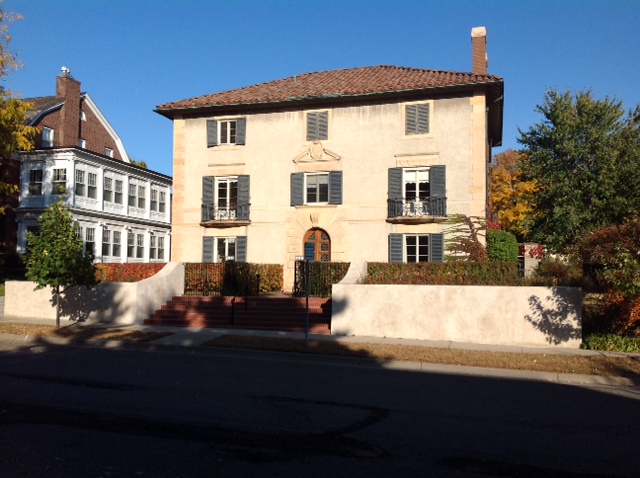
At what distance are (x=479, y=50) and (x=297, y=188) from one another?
11.3 m

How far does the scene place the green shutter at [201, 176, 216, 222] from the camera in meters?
28.6

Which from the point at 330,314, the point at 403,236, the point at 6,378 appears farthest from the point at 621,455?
the point at 403,236

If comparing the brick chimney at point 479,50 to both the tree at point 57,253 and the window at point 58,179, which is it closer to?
the tree at point 57,253

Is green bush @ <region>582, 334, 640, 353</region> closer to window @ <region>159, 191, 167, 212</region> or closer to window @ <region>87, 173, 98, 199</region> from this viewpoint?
window @ <region>87, 173, 98, 199</region>

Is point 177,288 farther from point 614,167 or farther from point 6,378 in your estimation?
point 614,167

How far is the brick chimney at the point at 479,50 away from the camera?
96.8 ft

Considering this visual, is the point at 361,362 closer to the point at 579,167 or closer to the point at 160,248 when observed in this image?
the point at 579,167

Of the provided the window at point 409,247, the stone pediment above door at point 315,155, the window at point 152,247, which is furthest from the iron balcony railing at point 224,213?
the window at point 152,247

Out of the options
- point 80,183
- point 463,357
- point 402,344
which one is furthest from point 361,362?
point 80,183

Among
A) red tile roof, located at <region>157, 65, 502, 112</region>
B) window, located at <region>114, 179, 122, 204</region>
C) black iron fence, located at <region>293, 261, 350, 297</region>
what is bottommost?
black iron fence, located at <region>293, 261, 350, 297</region>

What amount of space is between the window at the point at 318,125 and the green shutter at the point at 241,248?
5.48 m

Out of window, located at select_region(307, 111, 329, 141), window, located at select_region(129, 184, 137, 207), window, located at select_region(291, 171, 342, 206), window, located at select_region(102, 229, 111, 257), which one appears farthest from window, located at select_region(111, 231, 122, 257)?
window, located at select_region(307, 111, 329, 141)

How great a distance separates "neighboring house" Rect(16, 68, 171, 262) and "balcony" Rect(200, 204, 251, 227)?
8993 millimetres

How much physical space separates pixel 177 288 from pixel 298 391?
516 inches
